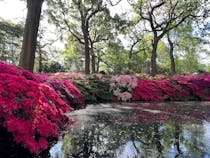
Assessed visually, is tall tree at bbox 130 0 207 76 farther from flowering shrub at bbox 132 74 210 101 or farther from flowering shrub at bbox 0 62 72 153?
flowering shrub at bbox 0 62 72 153

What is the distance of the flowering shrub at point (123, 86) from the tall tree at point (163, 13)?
6.15 metres

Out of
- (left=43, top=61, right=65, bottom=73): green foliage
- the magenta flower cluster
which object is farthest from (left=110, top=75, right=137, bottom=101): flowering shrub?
(left=43, top=61, right=65, bottom=73): green foliage

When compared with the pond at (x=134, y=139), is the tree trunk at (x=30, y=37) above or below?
above

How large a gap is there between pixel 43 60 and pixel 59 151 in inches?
1127

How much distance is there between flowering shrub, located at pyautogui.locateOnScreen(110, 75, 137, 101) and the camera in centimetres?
1286

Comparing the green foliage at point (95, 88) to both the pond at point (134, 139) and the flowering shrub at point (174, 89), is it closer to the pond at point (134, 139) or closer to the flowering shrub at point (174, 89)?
the flowering shrub at point (174, 89)

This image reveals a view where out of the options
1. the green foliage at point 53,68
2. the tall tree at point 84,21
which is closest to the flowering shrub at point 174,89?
the tall tree at point 84,21

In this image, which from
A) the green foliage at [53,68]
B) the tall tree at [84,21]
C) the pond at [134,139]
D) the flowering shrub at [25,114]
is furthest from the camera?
the green foliage at [53,68]

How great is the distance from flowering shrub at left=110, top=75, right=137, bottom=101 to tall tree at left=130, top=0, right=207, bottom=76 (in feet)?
20.2

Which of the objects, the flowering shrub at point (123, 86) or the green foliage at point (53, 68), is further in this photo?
the green foliage at point (53, 68)

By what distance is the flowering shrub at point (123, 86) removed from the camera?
42.2 ft

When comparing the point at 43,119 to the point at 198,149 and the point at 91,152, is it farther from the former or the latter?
the point at 198,149

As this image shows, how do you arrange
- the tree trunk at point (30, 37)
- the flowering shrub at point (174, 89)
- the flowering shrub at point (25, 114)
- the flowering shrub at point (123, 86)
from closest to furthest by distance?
the flowering shrub at point (25, 114) < the tree trunk at point (30, 37) < the flowering shrub at point (123, 86) < the flowering shrub at point (174, 89)

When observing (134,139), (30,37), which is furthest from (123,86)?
(134,139)
